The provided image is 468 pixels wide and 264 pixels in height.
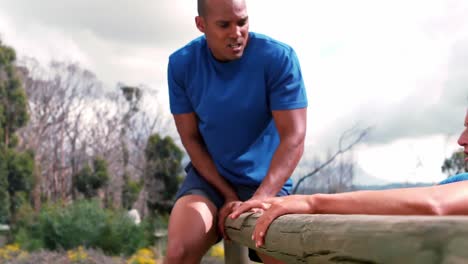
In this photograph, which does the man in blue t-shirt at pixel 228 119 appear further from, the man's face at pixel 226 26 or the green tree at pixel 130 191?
the green tree at pixel 130 191

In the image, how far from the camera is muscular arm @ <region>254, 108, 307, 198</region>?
107 inches

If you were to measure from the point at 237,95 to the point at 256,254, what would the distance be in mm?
674

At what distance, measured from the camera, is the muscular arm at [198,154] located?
2.89 meters

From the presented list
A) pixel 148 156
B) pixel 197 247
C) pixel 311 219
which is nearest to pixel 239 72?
pixel 197 247

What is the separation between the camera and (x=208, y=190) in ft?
9.50

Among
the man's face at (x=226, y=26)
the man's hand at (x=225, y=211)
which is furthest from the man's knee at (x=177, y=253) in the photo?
the man's face at (x=226, y=26)

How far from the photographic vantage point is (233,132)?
113 inches

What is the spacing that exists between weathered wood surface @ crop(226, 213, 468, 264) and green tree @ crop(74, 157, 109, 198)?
44.7ft

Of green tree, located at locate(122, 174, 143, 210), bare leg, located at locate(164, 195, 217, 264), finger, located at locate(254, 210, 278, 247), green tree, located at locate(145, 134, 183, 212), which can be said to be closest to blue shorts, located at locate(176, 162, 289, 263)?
bare leg, located at locate(164, 195, 217, 264)

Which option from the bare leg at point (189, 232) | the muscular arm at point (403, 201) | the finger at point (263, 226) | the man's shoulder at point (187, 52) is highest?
the man's shoulder at point (187, 52)

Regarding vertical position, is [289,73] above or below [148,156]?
above

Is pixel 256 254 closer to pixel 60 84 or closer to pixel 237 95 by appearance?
pixel 237 95

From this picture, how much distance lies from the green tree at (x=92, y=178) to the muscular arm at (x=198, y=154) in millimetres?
12147

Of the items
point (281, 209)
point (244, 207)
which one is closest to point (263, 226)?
point (281, 209)
